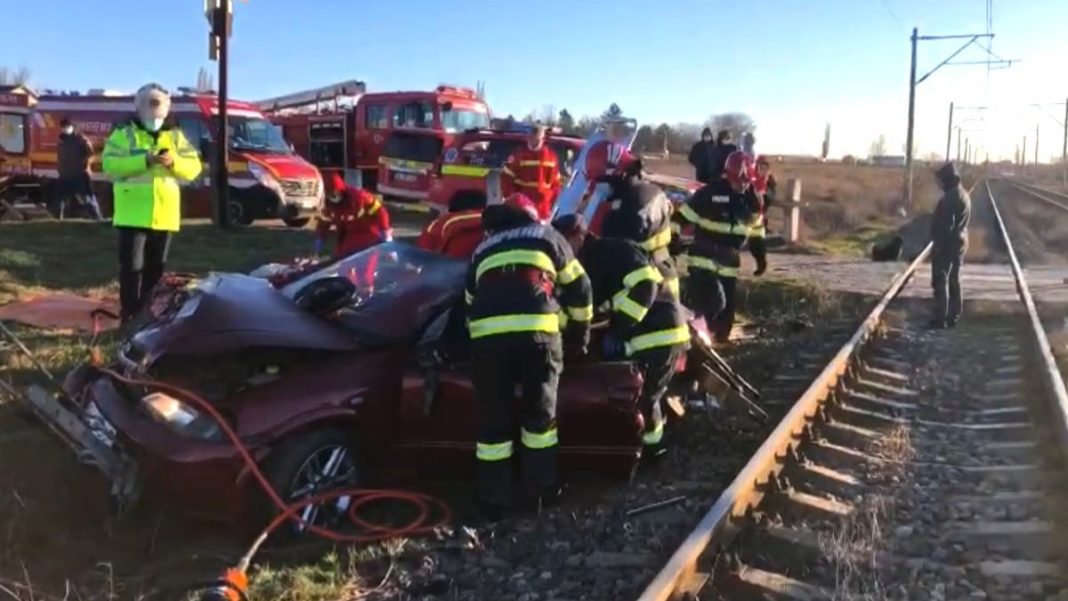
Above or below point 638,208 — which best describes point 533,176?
above

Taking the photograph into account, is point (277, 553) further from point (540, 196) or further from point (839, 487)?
point (540, 196)

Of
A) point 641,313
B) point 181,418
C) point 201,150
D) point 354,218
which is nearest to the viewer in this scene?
point 181,418

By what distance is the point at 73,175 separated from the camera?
749 inches

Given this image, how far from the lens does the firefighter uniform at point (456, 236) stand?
7867 mm

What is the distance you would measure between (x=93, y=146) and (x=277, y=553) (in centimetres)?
1803

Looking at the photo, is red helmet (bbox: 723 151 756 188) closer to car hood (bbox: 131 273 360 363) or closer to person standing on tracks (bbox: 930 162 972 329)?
person standing on tracks (bbox: 930 162 972 329)

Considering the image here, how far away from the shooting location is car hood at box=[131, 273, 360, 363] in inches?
211

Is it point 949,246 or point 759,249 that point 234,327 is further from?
point 949,246

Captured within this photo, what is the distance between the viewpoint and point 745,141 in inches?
577

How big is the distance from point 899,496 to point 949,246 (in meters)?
6.57

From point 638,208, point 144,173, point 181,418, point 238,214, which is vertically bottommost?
point 181,418

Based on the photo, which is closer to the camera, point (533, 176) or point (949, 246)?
point (533, 176)

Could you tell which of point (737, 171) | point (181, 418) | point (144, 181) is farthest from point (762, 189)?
point (181, 418)

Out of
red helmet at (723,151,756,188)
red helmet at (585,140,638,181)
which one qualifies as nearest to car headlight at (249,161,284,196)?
red helmet at (723,151,756,188)
